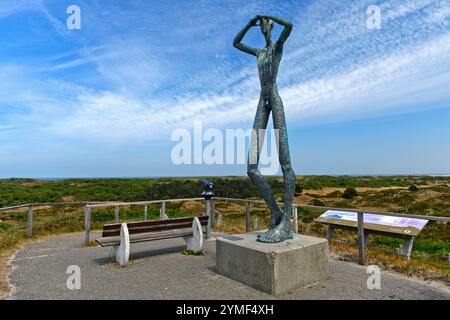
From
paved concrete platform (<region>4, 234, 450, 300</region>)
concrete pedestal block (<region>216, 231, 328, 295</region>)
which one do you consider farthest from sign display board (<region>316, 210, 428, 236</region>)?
concrete pedestal block (<region>216, 231, 328, 295</region>)

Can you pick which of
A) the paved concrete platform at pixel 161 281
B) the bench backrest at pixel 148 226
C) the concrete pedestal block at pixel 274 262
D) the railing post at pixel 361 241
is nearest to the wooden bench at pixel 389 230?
the railing post at pixel 361 241

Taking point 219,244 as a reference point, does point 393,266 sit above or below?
below

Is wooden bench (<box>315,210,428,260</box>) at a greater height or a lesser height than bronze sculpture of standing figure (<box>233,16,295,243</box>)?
lesser

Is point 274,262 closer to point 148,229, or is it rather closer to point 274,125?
point 274,125

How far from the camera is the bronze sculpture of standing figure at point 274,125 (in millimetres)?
5020

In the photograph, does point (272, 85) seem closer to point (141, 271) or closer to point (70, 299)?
point (141, 271)

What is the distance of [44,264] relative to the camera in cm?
564

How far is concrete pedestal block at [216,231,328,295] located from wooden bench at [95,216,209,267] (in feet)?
4.63

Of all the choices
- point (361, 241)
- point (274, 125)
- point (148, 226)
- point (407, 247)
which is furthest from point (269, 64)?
point (407, 247)

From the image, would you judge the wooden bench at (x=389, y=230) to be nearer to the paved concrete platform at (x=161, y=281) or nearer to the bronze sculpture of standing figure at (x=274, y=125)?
the paved concrete platform at (x=161, y=281)

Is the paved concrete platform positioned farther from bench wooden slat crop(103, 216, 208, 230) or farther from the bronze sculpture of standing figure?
the bronze sculpture of standing figure

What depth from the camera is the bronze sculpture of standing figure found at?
16.5 feet

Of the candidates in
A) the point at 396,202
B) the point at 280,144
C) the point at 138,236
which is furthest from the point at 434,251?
the point at 396,202

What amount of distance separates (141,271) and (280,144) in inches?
119
